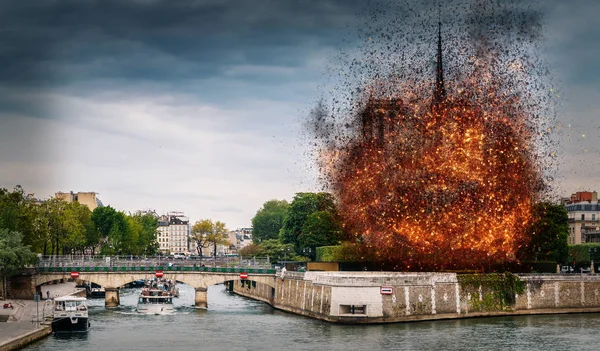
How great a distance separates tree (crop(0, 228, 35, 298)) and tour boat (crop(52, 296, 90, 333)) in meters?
24.9

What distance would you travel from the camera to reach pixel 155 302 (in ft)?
361

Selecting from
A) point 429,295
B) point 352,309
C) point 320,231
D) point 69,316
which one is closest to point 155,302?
point 69,316

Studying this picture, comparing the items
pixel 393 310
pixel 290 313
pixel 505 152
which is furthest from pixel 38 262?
pixel 505 152

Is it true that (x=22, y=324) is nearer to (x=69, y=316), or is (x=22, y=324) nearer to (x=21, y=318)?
(x=69, y=316)

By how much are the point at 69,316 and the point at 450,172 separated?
40.2 m

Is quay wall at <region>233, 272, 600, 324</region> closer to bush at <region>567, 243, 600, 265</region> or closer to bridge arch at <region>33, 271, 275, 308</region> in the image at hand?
bridge arch at <region>33, 271, 275, 308</region>

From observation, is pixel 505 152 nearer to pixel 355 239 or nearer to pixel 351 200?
pixel 351 200

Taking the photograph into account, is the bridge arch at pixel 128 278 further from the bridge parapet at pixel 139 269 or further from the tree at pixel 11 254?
the tree at pixel 11 254

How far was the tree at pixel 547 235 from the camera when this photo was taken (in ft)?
412

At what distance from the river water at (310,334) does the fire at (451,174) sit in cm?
942

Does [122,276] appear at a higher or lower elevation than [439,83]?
lower

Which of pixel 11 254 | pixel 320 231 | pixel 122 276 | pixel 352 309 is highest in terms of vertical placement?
pixel 320 231

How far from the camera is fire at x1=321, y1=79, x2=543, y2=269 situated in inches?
3994

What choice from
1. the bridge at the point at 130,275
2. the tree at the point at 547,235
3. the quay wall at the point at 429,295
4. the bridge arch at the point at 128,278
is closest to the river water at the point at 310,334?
the quay wall at the point at 429,295
